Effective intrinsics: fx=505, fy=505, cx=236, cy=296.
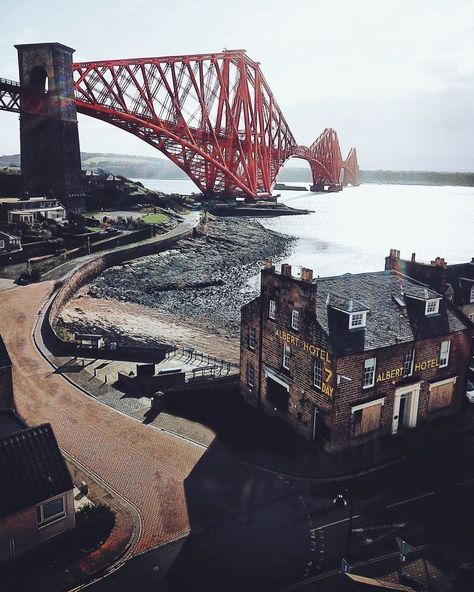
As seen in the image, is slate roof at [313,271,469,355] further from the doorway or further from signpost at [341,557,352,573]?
signpost at [341,557,352,573]

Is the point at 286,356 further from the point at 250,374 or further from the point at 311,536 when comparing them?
→ the point at 311,536

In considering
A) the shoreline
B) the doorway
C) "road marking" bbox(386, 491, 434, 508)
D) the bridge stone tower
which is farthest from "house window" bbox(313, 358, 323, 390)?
the bridge stone tower

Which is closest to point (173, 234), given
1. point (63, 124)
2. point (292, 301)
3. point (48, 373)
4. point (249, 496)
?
point (63, 124)

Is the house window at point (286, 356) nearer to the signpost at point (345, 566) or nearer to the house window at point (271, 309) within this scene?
the house window at point (271, 309)

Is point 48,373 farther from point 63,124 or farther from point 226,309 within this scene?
point 63,124

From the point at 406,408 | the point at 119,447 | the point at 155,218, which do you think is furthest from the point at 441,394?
the point at 155,218

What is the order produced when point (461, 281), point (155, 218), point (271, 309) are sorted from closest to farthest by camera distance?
point (271, 309) < point (461, 281) < point (155, 218)

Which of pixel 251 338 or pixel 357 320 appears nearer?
pixel 357 320
